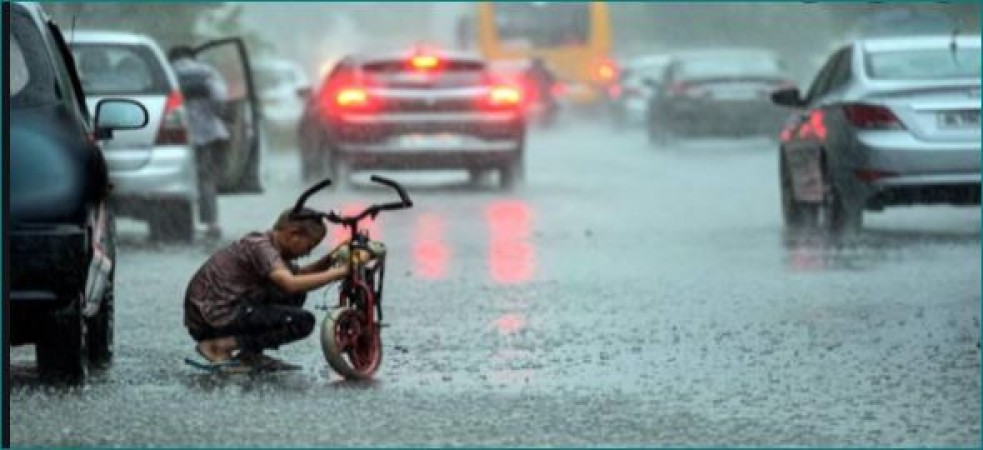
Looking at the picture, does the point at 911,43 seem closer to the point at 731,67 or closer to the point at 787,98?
the point at 787,98

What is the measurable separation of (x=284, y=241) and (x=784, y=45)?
35.1 metres

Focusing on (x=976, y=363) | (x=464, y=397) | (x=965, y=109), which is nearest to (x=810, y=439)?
(x=464, y=397)

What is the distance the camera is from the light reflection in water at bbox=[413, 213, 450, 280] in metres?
15.8

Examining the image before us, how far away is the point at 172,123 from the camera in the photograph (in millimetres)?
17875

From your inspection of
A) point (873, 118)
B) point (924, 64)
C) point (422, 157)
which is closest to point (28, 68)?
point (873, 118)

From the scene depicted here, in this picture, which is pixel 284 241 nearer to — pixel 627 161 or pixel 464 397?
pixel 464 397

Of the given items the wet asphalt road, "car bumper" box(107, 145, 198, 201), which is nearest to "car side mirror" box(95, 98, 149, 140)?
the wet asphalt road

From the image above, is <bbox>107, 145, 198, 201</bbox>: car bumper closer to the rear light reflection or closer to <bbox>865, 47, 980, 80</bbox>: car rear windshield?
the rear light reflection

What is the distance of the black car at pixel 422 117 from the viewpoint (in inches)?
991

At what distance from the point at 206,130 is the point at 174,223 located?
3.90ft

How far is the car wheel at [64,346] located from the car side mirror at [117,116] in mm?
1292

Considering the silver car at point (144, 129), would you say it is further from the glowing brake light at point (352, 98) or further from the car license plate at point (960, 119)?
the glowing brake light at point (352, 98)

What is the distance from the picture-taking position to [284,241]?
1043 cm

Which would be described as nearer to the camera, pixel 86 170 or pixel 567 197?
pixel 86 170
